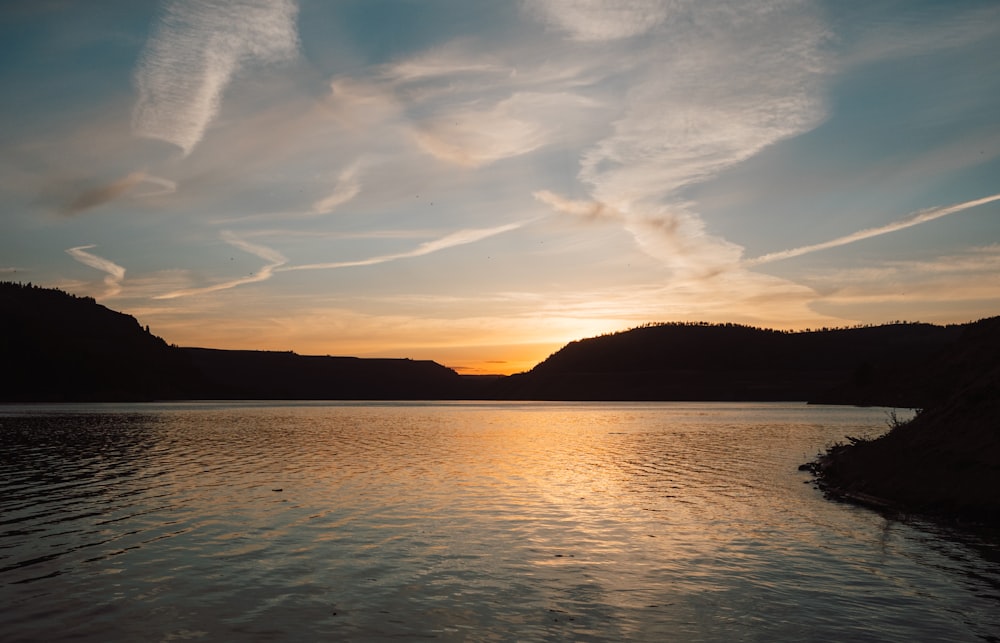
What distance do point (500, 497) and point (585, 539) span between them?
11150 millimetres

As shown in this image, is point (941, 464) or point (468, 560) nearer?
point (468, 560)

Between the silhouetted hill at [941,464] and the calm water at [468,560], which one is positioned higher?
the silhouetted hill at [941,464]

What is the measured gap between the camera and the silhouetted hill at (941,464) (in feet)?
95.6

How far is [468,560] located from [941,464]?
23.9m

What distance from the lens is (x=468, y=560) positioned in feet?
75.3

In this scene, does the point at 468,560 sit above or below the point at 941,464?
below

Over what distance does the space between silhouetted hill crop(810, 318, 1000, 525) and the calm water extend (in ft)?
7.77

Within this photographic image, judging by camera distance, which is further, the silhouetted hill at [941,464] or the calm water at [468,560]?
the silhouetted hill at [941,464]

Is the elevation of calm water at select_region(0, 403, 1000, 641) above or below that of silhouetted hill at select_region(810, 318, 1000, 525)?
below

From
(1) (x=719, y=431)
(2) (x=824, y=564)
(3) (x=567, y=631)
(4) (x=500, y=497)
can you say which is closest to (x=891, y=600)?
(2) (x=824, y=564)

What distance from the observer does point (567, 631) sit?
52.2 feet

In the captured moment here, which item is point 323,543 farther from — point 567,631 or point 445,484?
point 445,484

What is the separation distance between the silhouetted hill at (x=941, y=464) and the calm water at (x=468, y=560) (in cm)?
237

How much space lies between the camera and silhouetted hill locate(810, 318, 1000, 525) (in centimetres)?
2914
